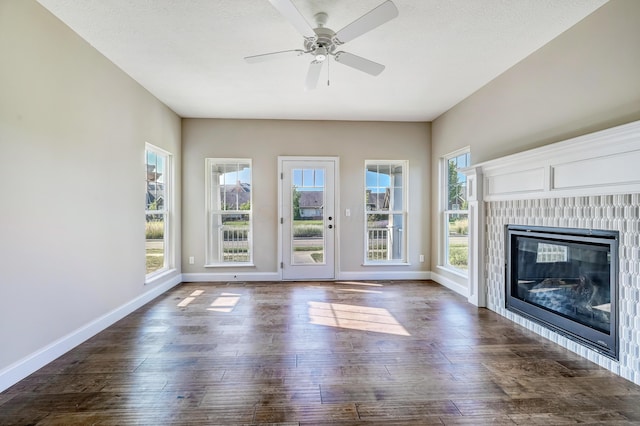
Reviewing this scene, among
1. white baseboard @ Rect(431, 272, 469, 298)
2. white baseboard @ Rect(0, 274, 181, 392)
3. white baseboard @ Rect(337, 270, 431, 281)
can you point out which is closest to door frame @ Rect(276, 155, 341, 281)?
white baseboard @ Rect(337, 270, 431, 281)

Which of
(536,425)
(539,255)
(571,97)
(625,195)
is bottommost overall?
(536,425)

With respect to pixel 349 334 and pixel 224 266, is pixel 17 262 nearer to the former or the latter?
pixel 349 334

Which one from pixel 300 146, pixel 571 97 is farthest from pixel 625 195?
pixel 300 146

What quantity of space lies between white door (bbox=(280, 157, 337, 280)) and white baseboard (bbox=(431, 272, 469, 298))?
1.66m

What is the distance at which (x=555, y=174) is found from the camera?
2594 millimetres

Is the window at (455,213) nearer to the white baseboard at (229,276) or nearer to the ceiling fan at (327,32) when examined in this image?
the ceiling fan at (327,32)

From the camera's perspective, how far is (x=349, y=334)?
2816 mm

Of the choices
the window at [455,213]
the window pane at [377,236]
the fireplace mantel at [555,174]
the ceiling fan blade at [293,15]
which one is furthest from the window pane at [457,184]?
the ceiling fan blade at [293,15]

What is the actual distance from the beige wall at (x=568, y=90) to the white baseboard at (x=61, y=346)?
446 centimetres

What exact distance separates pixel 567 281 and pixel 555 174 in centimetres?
92

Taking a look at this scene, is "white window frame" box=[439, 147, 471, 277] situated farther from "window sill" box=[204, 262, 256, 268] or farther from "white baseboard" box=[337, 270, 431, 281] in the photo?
"window sill" box=[204, 262, 256, 268]

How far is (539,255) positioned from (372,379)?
204 centimetres

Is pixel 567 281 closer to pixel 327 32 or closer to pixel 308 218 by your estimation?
pixel 327 32

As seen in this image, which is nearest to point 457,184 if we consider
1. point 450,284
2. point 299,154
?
point 450,284
